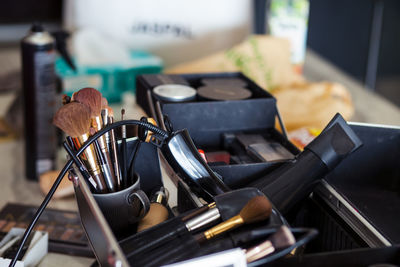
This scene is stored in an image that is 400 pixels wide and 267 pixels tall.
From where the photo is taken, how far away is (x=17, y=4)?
175 cm

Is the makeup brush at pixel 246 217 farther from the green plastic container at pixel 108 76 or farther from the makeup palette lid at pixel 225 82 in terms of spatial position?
the green plastic container at pixel 108 76

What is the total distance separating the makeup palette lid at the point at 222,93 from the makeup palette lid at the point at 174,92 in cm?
2

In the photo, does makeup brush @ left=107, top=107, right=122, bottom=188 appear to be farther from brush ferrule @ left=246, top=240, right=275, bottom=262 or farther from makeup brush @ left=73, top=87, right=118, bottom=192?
brush ferrule @ left=246, top=240, right=275, bottom=262

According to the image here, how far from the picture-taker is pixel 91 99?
1.73ft

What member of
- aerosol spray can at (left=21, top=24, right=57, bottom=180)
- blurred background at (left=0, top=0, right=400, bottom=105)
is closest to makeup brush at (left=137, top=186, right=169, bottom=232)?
aerosol spray can at (left=21, top=24, right=57, bottom=180)

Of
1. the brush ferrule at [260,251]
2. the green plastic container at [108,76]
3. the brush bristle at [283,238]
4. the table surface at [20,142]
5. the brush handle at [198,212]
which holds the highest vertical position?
the brush bristle at [283,238]

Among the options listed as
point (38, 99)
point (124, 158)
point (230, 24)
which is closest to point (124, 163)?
point (124, 158)

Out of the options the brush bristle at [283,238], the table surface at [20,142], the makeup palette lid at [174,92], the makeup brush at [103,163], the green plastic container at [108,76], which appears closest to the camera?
the brush bristle at [283,238]

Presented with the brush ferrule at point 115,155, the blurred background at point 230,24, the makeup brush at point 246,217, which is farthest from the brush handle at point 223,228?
the blurred background at point 230,24

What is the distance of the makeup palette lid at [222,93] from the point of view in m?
0.73

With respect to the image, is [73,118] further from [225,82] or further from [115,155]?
[225,82]

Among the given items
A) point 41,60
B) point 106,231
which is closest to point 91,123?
point 106,231

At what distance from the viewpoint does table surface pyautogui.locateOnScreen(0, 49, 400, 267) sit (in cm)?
90

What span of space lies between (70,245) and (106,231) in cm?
36
